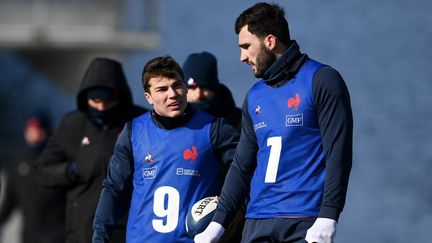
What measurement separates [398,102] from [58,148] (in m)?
8.40

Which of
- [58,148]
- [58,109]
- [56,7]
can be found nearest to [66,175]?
[58,148]

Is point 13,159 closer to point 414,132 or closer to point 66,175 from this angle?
point 66,175

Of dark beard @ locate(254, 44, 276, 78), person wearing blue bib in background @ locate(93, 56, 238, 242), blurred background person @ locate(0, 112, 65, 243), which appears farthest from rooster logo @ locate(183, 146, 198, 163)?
blurred background person @ locate(0, 112, 65, 243)

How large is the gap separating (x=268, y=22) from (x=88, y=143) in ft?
9.79

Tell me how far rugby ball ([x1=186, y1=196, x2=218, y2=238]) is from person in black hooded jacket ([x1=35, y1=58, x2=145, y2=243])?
6.56 feet

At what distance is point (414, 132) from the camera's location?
16.5 m

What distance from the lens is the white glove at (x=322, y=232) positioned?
6.25 meters

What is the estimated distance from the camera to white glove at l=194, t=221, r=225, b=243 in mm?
6863

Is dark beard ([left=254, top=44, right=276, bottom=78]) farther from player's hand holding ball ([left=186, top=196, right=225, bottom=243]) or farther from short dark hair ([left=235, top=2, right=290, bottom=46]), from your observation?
player's hand holding ball ([left=186, top=196, right=225, bottom=243])

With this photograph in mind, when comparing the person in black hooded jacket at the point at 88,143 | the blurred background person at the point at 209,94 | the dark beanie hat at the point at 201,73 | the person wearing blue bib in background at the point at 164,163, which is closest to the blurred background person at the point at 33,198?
the person in black hooded jacket at the point at 88,143

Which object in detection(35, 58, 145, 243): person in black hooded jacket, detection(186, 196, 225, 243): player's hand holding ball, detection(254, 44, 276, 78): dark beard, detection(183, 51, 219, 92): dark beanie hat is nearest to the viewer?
detection(254, 44, 276, 78): dark beard

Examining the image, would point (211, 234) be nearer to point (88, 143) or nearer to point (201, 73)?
point (201, 73)

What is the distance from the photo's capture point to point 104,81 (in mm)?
9391

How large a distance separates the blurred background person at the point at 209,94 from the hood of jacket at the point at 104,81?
558mm
